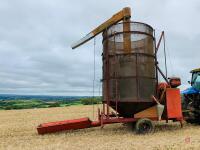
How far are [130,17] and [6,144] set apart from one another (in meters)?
6.22

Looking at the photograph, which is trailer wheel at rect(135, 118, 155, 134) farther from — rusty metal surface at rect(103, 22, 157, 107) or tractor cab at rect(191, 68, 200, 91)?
tractor cab at rect(191, 68, 200, 91)

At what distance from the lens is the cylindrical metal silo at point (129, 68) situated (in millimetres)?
10492

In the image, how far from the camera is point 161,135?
9.88m

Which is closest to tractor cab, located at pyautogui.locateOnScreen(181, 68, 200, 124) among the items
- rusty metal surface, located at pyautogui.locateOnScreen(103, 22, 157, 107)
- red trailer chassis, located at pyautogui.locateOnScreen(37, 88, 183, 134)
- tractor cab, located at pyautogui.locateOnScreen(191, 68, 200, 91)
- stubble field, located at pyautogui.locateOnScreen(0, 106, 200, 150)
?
tractor cab, located at pyautogui.locateOnScreen(191, 68, 200, 91)

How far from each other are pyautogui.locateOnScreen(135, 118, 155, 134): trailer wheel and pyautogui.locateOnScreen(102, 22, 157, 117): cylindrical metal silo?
1.63 ft

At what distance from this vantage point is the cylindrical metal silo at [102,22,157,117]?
10.5 meters

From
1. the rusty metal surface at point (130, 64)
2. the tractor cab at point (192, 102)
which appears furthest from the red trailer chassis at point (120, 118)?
the tractor cab at point (192, 102)

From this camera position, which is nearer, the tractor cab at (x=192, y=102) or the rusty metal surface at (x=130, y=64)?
the rusty metal surface at (x=130, y=64)

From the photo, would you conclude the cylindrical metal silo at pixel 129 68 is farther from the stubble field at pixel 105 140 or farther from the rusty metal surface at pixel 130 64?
the stubble field at pixel 105 140

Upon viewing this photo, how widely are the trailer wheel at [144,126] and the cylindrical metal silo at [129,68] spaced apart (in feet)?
1.63

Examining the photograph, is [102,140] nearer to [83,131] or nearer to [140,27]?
[83,131]

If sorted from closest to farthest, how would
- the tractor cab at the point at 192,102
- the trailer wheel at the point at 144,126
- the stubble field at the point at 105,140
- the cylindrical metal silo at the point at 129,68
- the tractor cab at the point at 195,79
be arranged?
the stubble field at the point at 105,140
the trailer wheel at the point at 144,126
the cylindrical metal silo at the point at 129,68
the tractor cab at the point at 192,102
the tractor cab at the point at 195,79

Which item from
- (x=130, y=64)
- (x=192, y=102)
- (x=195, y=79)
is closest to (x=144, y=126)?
(x=130, y=64)

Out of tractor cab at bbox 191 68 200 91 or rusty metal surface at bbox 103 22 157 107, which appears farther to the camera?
tractor cab at bbox 191 68 200 91
